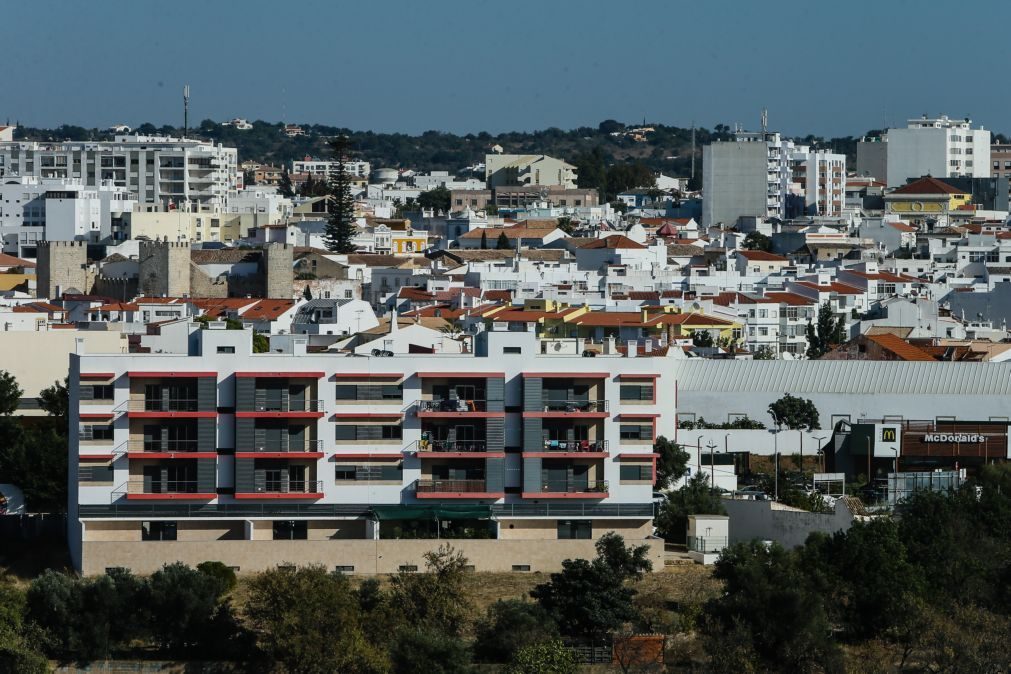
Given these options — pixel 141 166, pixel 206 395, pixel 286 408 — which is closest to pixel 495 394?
pixel 286 408

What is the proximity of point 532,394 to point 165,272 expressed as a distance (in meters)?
30.8

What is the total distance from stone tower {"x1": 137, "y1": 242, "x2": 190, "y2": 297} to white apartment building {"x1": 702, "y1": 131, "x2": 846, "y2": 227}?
32622 millimetres

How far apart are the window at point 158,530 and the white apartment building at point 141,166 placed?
56.5 metres

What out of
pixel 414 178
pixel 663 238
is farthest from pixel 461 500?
pixel 414 178

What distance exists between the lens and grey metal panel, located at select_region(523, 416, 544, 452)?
2681 centimetres

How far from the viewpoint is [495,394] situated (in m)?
26.9

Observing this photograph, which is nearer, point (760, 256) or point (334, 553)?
point (334, 553)

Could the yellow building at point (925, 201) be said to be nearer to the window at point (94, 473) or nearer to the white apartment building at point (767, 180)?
the white apartment building at point (767, 180)

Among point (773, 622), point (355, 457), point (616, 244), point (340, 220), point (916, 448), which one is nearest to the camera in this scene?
point (773, 622)

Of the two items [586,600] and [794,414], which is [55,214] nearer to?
[794,414]

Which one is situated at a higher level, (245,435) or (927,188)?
(927,188)

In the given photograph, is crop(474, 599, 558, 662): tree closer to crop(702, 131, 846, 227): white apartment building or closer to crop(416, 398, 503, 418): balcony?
crop(416, 398, 503, 418): balcony

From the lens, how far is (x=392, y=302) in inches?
2151

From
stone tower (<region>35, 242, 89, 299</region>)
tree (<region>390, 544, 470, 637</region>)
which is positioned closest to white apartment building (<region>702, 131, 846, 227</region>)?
stone tower (<region>35, 242, 89, 299</region>)
